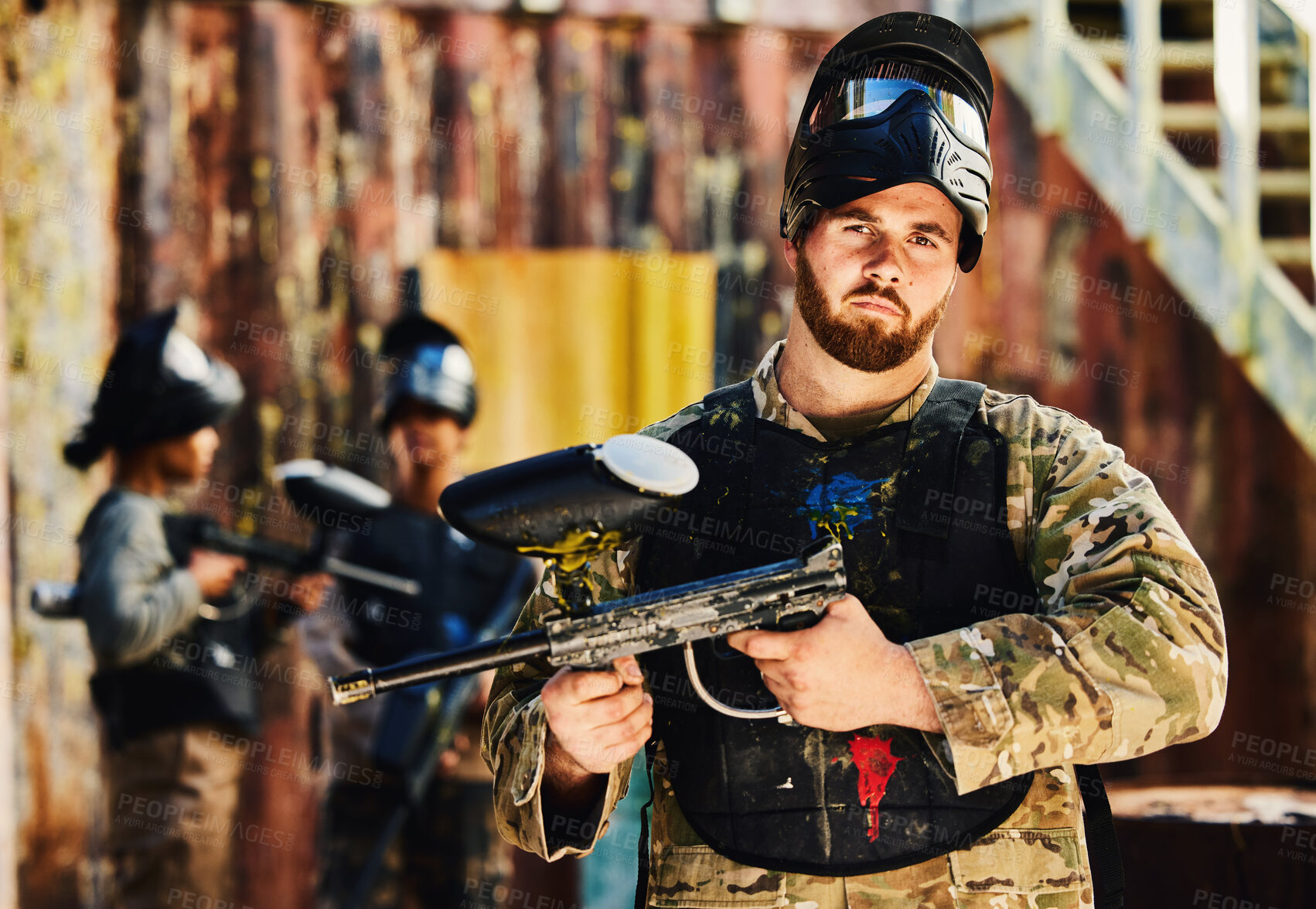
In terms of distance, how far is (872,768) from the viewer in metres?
1.77

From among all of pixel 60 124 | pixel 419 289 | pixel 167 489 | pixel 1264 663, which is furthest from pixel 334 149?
pixel 1264 663

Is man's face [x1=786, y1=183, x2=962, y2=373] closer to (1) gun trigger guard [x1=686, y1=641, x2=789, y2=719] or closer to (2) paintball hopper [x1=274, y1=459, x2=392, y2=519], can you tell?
(1) gun trigger guard [x1=686, y1=641, x2=789, y2=719]

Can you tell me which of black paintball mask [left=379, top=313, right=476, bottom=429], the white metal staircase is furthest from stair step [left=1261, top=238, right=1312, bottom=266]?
black paintball mask [left=379, top=313, right=476, bottom=429]

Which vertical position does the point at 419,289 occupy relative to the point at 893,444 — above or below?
above

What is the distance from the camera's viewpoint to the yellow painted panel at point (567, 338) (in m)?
5.29

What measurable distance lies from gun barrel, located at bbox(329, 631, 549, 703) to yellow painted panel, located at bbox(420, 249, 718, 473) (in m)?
3.50

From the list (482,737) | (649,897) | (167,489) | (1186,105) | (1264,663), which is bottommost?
(649,897)

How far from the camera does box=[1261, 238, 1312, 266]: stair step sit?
5.55m

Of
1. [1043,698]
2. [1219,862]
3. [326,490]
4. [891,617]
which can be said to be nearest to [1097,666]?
[1043,698]

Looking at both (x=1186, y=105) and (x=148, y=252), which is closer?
(x=148, y=252)

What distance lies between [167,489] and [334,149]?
5.76 feet

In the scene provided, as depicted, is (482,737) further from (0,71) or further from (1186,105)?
(1186,105)

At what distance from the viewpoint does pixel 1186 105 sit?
5719 mm

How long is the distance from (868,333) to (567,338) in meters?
3.45
